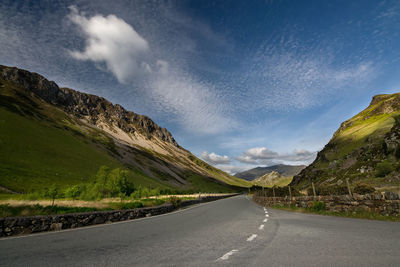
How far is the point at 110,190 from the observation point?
146ft

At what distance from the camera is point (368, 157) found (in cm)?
5975

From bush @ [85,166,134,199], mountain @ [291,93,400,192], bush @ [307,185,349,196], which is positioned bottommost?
bush @ [307,185,349,196]

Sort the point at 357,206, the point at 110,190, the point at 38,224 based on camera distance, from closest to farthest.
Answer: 1. the point at 38,224
2. the point at 357,206
3. the point at 110,190

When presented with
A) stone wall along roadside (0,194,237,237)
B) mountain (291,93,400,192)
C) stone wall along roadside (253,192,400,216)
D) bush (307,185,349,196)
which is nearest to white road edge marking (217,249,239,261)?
stone wall along roadside (0,194,237,237)

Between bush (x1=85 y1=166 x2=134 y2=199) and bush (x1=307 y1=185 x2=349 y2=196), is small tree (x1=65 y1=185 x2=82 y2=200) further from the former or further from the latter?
bush (x1=307 y1=185 x2=349 y2=196)

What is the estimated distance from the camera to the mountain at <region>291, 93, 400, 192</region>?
41188 millimetres

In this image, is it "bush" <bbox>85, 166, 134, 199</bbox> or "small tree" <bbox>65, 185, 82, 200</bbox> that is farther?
"bush" <bbox>85, 166, 134, 199</bbox>

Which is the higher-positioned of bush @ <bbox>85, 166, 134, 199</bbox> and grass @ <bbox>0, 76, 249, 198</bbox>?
grass @ <bbox>0, 76, 249, 198</bbox>

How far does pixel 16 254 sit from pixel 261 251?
21.0 feet

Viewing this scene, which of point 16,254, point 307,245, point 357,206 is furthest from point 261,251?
point 357,206

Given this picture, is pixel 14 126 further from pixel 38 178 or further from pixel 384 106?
pixel 384 106

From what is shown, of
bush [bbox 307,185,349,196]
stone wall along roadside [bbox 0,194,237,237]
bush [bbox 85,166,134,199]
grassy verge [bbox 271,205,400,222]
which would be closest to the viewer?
stone wall along roadside [bbox 0,194,237,237]

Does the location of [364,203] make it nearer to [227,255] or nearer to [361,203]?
[361,203]

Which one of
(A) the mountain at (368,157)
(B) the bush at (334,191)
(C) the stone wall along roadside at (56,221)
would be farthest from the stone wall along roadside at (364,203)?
(A) the mountain at (368,157)
